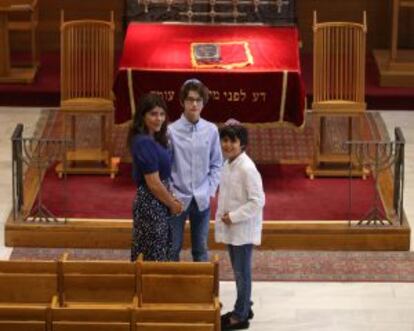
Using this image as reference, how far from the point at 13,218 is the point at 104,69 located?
1.90 meters

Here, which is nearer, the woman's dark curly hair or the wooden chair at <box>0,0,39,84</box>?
the woman's dark curly hair

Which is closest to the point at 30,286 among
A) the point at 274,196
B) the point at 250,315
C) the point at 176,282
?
the point at 176,282

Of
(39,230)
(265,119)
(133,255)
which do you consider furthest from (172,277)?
(265,119)

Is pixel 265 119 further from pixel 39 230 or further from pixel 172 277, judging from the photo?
pixel 172 277

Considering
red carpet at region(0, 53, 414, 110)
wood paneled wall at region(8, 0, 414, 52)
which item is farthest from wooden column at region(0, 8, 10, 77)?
wood paneled wall at region(8, 0, 414, 52)

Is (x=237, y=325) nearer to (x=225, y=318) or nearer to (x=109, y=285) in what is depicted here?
(x=225, y=318)

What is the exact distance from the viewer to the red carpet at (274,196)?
421 inches

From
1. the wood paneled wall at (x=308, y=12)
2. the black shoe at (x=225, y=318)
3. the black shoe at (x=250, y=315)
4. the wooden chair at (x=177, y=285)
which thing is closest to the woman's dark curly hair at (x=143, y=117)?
the wooden chair at (x=177, y=285)

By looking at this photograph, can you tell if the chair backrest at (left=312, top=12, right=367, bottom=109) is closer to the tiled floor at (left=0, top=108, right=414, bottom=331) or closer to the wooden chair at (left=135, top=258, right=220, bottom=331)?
the tiled floor at (left=0, top=108, right=414, bottom=331)

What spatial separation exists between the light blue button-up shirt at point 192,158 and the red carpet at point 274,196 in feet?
6.13

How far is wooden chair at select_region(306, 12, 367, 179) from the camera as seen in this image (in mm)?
11312

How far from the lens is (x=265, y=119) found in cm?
1130

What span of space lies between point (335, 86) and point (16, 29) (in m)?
4.36

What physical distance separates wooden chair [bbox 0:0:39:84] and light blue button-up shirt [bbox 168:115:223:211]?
18.0 feet
